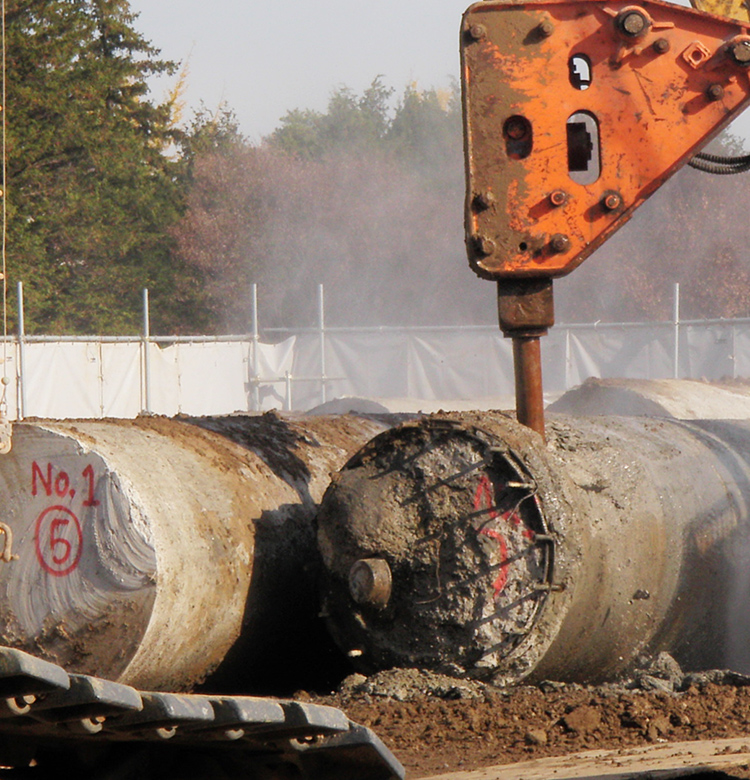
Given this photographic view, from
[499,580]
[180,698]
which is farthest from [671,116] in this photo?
[180,698]

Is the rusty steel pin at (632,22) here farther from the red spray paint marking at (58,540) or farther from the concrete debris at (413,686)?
the red spray paint marking at (58,540)

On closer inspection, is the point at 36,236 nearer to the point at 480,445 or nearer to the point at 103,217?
the point at 103,217

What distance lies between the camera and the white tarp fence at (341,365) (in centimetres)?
1480

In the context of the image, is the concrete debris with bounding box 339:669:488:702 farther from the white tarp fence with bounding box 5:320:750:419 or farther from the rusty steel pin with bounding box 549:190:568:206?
the white tarp fence with bounding box 5:320:750:419

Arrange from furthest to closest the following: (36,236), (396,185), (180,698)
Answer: (396,185), (36,236), (180,698)

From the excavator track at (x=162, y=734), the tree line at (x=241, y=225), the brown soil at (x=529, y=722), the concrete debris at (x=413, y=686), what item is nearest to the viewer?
the excavator track at (x=162, y=734)

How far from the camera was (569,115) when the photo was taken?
5.06m

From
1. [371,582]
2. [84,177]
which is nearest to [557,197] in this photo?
[371,582]

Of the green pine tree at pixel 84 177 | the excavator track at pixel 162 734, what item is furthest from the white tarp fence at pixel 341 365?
the excavator track at pixel 162 734

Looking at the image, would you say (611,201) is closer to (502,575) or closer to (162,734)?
(502,575)

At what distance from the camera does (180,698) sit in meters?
2.35

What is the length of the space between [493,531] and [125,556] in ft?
4.79

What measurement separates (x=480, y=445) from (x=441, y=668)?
0.92m

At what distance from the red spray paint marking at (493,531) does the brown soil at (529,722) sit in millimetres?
439
